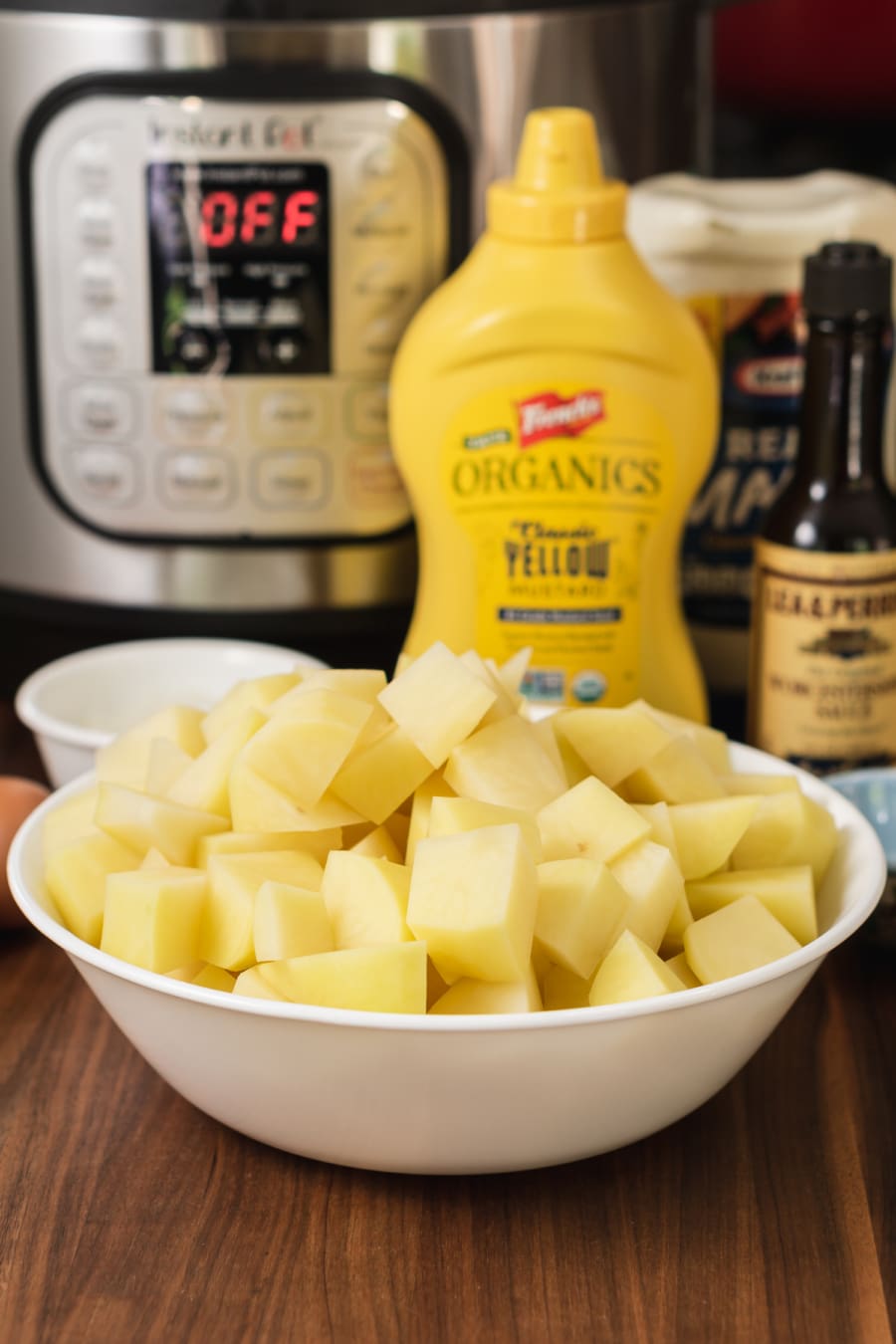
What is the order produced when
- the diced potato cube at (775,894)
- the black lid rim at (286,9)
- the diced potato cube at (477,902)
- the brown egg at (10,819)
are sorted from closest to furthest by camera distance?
the diced potato cube at (477,902), the diced potato cube at (775,894), the brown egg at (10,819), the black lid rim at (286,9)

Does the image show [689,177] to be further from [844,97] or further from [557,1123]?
[844,97]

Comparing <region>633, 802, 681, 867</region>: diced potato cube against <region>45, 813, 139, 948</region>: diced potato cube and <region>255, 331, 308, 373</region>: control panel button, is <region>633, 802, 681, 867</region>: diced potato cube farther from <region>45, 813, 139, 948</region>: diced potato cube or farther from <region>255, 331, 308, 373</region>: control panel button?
<region>255, 331, 308, 373</region>: control panel button

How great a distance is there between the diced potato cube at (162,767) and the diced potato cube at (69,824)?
0.02 metres

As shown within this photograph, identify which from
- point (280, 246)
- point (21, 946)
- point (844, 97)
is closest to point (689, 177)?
point (280, 246)

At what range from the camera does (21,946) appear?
84cm

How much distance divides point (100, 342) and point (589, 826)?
0.50 meters

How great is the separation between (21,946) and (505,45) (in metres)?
0.55

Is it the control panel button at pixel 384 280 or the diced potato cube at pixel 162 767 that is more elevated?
the control panel button at pixel 384 280

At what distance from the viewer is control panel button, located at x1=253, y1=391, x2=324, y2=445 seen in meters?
0.98

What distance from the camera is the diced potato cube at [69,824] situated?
68cm

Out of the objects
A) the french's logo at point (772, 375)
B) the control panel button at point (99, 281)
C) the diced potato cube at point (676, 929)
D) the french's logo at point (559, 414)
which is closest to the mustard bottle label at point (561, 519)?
the french's logo at point (559, 414)

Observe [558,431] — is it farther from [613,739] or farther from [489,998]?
[489,998]

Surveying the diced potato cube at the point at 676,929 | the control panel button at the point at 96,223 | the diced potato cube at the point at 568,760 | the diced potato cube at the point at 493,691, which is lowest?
the diced potato cube at the point at 676,929

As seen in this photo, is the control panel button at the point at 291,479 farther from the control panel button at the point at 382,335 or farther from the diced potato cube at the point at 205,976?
the diced potato cube at the point at 205,976
